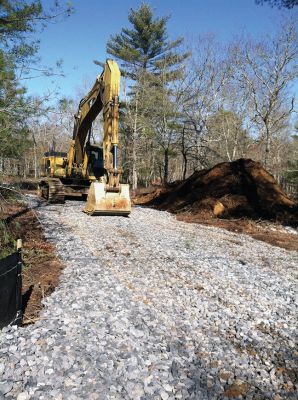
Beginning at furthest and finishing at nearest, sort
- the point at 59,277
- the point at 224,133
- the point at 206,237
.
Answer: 1. the point at 224,133
2. the point at 206,237
3. the point at 59,277

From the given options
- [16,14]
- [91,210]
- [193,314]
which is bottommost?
[193,314]

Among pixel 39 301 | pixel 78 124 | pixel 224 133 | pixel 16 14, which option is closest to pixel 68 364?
pixel 39 301

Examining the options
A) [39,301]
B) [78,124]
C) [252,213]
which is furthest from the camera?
[78,124]

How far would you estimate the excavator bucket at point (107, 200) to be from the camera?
1132cm

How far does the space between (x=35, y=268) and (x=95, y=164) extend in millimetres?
9534

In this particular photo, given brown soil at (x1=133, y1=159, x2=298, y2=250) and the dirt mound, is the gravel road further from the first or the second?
the dirt mound

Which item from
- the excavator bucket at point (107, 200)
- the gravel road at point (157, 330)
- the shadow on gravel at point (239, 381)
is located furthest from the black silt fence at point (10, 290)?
the excavator bucket at point (107, 200)

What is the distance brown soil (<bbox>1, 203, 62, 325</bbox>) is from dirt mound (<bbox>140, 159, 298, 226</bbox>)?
22.3 ft

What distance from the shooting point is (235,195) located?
47.1 ft

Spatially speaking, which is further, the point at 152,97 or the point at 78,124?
the point at 152,97

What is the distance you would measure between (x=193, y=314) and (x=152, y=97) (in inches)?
915

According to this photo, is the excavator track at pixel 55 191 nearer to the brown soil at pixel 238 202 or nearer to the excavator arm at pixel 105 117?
the excavator arm at pixel 105 117

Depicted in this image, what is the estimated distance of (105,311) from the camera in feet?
16.9

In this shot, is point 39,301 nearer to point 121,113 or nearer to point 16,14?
point 16,14
